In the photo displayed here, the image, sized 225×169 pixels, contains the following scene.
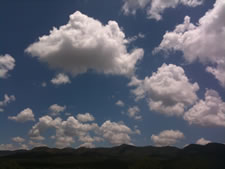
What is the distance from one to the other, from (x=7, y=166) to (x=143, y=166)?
90.6 m

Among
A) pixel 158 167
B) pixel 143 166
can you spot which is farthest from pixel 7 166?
pixel 158 167

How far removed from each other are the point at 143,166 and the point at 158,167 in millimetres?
11011

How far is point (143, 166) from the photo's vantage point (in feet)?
504

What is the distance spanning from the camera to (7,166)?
14650 cm

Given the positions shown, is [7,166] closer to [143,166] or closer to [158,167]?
[143,166]

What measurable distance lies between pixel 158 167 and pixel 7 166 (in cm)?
10149

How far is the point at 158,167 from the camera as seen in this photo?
155500mm
